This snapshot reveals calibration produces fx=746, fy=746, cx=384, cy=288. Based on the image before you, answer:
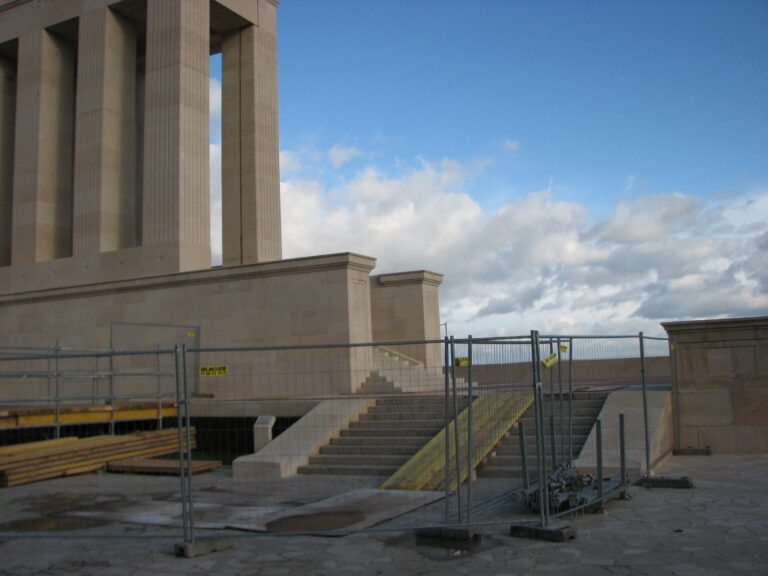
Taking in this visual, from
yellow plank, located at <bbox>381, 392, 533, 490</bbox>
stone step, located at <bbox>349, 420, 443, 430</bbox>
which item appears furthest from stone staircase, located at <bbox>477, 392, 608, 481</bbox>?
stone step, located at <bbox>349, 420, 443, 430</bbox>

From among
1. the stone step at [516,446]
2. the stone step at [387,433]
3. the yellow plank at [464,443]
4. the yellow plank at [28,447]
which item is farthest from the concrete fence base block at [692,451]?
the yellow plank at [28,447]

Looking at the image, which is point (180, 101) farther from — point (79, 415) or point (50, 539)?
point (50, 539)

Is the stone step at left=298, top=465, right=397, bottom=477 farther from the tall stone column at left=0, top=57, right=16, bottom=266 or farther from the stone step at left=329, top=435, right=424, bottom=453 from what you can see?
the tall stone column at left=0, top=57, right=16, bottom=266

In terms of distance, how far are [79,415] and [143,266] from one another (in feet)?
30.7

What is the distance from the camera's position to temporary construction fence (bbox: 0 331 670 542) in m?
8.53

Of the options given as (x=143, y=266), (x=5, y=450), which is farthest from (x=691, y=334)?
(x=143, y=266)

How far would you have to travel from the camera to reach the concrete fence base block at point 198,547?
719 centimetres

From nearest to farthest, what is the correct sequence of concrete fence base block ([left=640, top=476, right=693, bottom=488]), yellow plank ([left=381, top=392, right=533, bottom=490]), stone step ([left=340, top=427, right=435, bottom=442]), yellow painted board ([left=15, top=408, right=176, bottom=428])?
1. concrete fence base block ([left=640, top=476, right=693, bottom=488])
2. yellow plank ([left=381, top=392, right=533, bottom=490])
3. stone step ([left=340, top=427, right=435, bottom=442])
4. yellow painted board ([left=15, top=408, right=176, bottom=428])

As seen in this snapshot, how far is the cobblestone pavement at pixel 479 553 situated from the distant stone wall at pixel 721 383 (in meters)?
5.84

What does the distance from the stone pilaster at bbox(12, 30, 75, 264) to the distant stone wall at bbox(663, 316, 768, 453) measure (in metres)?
24.3

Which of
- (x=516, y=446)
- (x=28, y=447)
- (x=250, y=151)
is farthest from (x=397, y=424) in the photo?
(x=250, y=151)

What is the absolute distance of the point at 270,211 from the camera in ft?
96.3

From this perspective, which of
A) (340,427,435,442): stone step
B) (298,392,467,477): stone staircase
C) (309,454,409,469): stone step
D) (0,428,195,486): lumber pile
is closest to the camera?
(309,454,409,469): stone step

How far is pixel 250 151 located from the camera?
29.5m
